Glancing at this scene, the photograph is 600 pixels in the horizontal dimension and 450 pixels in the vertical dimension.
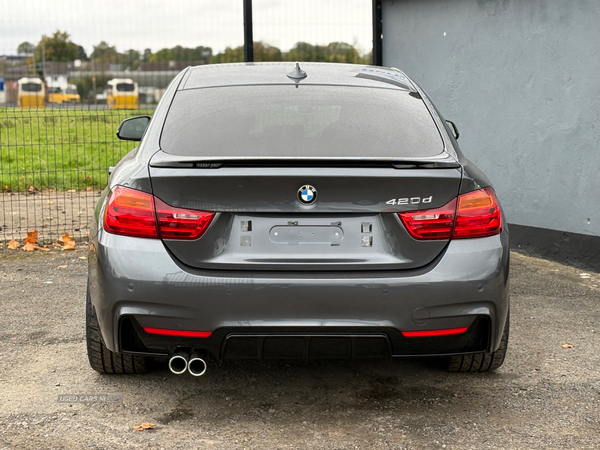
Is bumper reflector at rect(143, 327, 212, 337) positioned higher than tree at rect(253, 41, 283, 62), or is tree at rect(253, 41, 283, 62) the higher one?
tree at rect(253, 41, 283, 62)

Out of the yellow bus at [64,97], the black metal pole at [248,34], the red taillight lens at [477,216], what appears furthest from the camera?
the yellow bus at [64,97]

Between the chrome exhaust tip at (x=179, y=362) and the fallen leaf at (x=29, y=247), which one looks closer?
the chrome exhaust tip at (x=179, y=362)

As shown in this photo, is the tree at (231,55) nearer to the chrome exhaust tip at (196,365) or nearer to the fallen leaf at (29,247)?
the fallen leaf at (29,247)

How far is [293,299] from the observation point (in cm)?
325

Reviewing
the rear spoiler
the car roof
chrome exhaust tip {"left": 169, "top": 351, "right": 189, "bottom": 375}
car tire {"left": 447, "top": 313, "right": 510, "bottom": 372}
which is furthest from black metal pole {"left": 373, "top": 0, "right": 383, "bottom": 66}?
chrome exhaust tip {"left": 169, "top": 351, "right": 189, "bottom": 375}

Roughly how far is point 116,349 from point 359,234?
117 centimetres

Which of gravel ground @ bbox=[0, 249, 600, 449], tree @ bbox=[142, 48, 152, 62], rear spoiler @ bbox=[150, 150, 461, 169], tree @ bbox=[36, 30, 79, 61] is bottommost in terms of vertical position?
gravel ground @ bbox=[0, 249, 600, 449]

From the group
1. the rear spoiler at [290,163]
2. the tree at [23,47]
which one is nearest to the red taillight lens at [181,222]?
the rear spoiler at [290,163]

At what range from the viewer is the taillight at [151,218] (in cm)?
327

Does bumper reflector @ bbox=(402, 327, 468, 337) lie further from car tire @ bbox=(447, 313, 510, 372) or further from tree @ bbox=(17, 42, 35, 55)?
tree @ bbox=(17, 42, 35, 55)

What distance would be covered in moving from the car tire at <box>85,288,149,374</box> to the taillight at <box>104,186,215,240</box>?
670 mm

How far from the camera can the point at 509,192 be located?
25.6 feet

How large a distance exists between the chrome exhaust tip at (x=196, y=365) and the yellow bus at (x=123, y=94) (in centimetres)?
667

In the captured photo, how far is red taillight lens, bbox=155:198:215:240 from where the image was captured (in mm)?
3270
